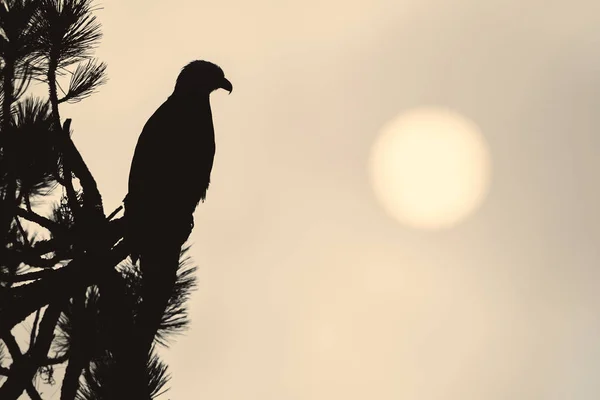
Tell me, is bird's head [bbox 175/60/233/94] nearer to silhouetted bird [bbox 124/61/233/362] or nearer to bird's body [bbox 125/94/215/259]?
silhouetted bird [bbox 124/61/233/362]

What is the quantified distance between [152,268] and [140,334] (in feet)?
1.23

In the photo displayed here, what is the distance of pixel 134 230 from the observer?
3.18m

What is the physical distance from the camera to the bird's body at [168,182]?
2.89 m

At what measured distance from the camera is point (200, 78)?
629 cm

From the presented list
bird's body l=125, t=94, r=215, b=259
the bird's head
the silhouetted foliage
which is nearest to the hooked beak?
the bird's head

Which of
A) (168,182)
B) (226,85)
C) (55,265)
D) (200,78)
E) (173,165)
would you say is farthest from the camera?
(226,85)

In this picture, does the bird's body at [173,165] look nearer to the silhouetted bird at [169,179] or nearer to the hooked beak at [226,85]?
the silhouetted bird at [169,179]

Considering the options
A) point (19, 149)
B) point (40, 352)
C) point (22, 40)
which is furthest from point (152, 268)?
point (22, 40)

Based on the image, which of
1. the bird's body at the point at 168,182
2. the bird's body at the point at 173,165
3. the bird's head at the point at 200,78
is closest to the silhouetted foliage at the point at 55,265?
the bird's body at the point at 168,182

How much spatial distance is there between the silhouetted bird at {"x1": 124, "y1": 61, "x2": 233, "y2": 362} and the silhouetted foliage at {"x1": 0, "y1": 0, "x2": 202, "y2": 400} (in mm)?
89

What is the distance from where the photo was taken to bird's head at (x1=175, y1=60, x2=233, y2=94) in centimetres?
622

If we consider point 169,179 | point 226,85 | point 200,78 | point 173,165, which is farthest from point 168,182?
point 226,85

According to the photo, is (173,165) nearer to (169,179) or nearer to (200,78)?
(169,179)

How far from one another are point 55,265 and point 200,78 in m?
3.72
